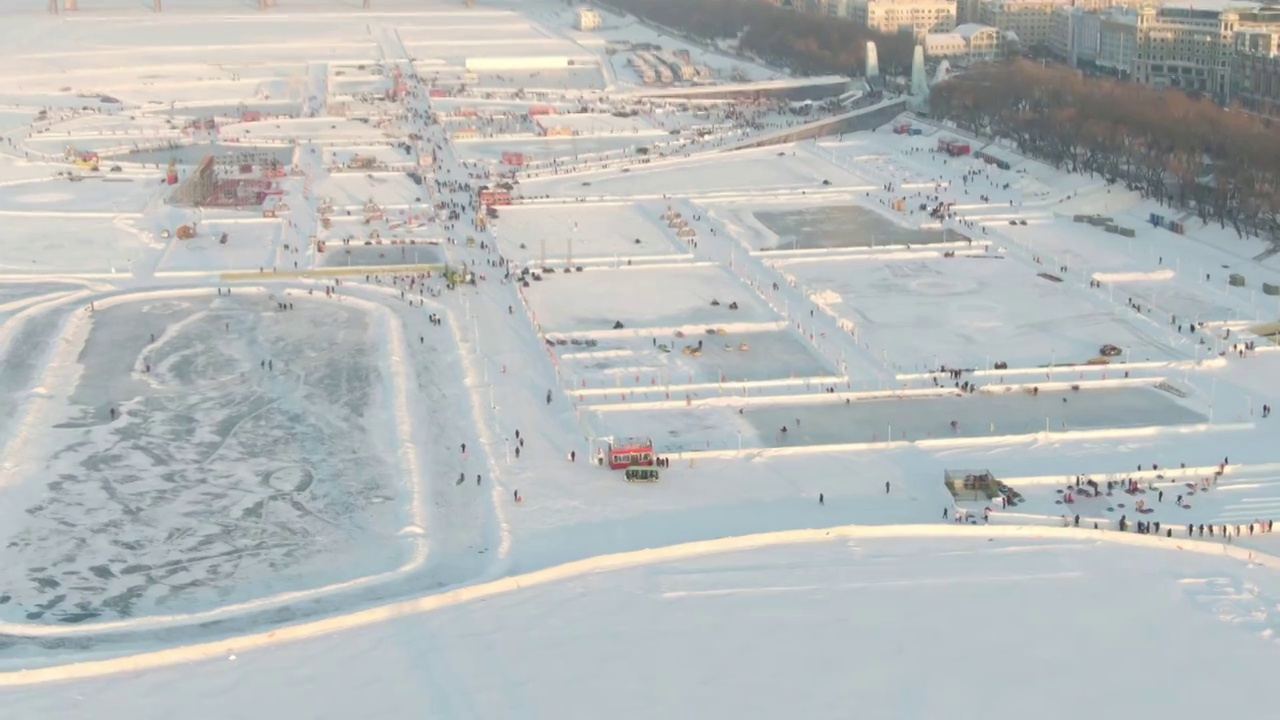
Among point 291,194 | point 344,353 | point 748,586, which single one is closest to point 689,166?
point 291,194

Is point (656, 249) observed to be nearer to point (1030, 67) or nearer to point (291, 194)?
point (291, 194)

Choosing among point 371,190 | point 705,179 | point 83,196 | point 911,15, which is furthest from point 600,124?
point 911,15

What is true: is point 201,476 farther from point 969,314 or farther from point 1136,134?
point 1136,134

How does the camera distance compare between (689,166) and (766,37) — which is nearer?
(689,166)

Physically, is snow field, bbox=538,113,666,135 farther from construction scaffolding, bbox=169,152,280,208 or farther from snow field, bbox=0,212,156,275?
snow field, bbox=0,212,156,275

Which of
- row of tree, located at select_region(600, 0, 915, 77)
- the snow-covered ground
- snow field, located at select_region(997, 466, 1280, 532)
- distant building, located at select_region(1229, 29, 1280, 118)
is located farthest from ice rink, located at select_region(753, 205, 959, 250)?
row of tree, located at select_region(600, 0, 915, 77)

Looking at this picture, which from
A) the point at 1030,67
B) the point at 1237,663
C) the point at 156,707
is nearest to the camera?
the point at 156,707

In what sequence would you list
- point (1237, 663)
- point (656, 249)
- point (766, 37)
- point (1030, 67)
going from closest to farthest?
point (1237, 663), point (656, 249), point (1030, 67), point (766, 37)
